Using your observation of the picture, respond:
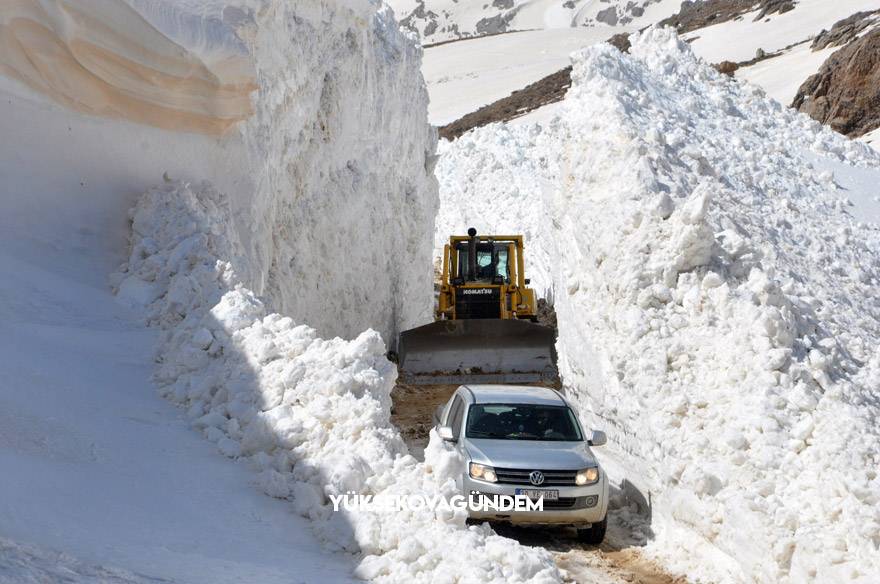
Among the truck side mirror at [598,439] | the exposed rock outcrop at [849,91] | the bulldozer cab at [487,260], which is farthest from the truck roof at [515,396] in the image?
the exposed rock outcrop at [849,91]

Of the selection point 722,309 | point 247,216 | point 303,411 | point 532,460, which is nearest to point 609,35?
point 247,216

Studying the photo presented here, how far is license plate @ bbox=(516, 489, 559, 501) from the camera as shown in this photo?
33.0ft

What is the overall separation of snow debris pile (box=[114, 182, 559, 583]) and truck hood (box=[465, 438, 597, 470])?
4.82ft

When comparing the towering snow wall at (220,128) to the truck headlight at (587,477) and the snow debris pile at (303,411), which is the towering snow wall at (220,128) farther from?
the truck headlight at (587,477)

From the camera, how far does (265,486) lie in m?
7.87

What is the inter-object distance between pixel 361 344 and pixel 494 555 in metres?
3.06

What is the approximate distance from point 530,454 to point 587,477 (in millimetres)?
589

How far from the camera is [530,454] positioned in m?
10.4

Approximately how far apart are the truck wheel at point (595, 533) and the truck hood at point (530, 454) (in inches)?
22.9

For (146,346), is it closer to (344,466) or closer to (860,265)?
(344,466)

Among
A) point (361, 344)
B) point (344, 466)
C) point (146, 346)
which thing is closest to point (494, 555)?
Result: point (344, 466)

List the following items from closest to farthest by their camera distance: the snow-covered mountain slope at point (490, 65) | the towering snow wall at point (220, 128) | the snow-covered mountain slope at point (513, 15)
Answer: the towering snow wall at point (220, 128)
the snow-covered mountain slope at point (490, 65)
the snow-covered mountain slope at point (513, 15)

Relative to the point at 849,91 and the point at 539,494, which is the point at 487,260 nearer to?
the point at 539,494

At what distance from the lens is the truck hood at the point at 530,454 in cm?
1017
